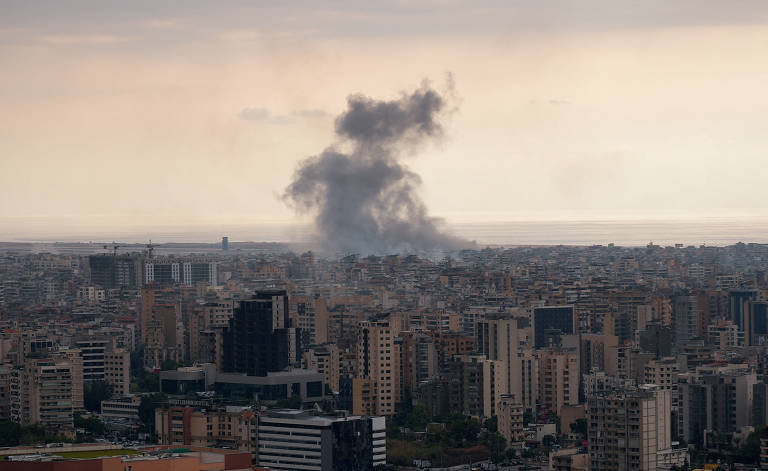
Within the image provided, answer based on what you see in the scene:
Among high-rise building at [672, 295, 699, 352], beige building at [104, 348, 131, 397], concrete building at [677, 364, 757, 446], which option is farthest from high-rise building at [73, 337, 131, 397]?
high-rise building at [672, 295, 699, 352]

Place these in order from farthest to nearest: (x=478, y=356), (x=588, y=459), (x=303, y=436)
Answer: (x=478, y=356), (x=303, y=436), (x=588, y=459)

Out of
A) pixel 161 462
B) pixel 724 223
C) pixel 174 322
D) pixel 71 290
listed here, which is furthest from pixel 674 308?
pixel 724 223

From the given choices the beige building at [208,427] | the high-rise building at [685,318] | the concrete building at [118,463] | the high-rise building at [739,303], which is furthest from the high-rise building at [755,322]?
the concrete building at [118,463]

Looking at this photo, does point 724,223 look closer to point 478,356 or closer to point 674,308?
point 674,308

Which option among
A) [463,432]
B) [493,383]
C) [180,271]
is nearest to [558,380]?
[493,383]

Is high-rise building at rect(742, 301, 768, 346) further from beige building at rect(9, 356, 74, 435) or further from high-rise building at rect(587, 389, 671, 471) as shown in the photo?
high-rise building at rect(587, 389, 671, 471)

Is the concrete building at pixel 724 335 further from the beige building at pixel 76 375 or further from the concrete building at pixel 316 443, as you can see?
the concrete building at pixel 316 443
